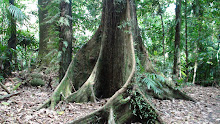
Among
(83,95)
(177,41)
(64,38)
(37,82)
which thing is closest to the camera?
(83,95)

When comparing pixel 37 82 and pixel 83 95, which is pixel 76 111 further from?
pixel 37 82

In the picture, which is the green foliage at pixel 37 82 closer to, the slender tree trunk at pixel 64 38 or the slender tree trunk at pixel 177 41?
the slender tree trunk at pixel 64 38

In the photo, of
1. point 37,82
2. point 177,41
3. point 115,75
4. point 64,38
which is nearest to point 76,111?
point 115,75

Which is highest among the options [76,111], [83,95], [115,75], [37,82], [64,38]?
[64,38]

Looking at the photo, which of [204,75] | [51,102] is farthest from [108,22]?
[204,75]

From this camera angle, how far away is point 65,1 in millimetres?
5883

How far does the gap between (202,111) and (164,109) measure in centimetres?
97

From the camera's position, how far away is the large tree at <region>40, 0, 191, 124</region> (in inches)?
138

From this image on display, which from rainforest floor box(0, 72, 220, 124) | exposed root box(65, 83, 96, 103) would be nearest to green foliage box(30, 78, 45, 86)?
rainforest floor box(0, 72, 220, 124)

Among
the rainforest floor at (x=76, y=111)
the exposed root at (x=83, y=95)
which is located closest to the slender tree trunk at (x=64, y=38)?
the rainforest floor at (x=76, y=111)

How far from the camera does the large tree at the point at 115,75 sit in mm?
3496

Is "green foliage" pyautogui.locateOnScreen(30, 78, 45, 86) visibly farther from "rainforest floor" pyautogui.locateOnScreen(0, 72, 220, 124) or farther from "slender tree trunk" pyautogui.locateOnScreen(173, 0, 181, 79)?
"slender tree trunk" pyautogui.locateOnScreen(173, 0, 181, 79)

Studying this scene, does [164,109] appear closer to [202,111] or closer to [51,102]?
[202,111]

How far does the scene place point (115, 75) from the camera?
4.88 m
